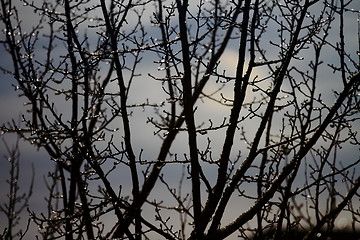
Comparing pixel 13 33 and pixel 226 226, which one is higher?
pixel 13 33

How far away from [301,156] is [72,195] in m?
3.66

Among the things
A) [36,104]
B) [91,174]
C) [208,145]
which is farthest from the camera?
[36,104]

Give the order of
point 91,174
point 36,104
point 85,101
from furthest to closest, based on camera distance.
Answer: point 36,104, point 85,101, point 91,174

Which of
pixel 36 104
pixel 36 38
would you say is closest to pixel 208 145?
pixel 36 104

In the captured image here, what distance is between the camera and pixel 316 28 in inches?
187

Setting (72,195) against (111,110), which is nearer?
(111,110)

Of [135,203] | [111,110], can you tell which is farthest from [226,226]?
[111,110]

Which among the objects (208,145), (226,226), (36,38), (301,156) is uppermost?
(36,38)

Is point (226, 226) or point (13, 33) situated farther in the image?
point (13, 33)

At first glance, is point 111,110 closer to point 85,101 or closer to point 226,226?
point 85,101

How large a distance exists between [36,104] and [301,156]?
4736 millimetres

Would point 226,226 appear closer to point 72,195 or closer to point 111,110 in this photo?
point 111,110

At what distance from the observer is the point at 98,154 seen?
489 centimetres

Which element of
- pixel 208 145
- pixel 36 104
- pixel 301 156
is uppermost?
pixel 36 104
